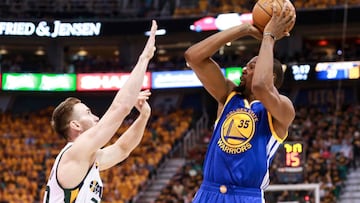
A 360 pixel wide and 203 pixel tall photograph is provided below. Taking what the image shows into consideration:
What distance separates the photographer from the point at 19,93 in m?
29.1

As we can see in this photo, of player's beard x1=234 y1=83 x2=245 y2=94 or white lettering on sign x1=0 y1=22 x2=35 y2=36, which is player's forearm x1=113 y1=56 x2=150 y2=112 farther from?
white lettering on sign x1=0 y1=22 x2=35 y2=36

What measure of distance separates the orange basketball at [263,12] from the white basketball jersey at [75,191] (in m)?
1.40

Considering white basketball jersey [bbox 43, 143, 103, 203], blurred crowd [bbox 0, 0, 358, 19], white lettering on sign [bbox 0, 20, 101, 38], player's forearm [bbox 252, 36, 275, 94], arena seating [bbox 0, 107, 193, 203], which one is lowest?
arena seating [bbox 0, 107, 193, 203]

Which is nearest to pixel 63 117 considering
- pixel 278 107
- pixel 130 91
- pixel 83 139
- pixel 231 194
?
pixel 83 139

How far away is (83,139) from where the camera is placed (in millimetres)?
4445

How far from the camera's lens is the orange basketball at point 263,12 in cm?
476

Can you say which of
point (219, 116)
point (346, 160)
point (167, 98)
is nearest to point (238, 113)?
point (219, 116)

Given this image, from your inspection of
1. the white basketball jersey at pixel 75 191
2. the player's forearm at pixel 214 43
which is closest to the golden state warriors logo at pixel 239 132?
the player's forearm at pixel 214 43

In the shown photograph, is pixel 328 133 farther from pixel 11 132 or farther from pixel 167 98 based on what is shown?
pixel 11 132

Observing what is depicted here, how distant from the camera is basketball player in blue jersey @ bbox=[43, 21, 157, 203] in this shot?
14.6 feet

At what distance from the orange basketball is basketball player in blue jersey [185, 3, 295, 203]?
0.04 m

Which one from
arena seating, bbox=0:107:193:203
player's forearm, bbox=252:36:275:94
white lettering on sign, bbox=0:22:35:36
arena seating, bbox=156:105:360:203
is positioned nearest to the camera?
player's forearm, bbox=252:36:275:94

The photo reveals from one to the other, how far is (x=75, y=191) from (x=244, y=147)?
1.13m

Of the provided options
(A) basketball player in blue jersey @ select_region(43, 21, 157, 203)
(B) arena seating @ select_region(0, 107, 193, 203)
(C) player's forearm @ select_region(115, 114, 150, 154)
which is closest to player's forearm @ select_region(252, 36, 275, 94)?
(A) basketball player in blue jersey @ select_region(43, 21, 157, 203)
